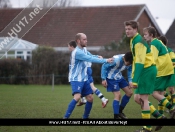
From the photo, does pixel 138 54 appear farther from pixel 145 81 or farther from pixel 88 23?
pixel 88 23

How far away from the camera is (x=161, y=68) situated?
36.8ft

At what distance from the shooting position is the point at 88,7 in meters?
42.1

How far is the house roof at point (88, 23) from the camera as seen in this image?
37938 millimetres

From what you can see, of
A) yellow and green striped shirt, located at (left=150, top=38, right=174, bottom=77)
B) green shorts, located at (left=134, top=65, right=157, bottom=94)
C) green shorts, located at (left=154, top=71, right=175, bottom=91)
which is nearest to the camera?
green shorts, located at (left=134, top=65, right=157, bottom=94)

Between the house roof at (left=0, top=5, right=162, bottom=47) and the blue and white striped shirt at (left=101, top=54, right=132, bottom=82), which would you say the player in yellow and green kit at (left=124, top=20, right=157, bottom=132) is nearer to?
the blue and white striped shirt at (left=101, top=54, right=132, bottom=82)

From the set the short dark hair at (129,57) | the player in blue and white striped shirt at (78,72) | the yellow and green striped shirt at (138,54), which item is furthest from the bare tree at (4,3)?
the yellow and green striped shirt at (138,54)

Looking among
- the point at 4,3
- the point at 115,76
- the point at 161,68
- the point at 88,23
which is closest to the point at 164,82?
the point at 161,68

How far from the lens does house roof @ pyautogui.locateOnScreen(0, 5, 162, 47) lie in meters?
37.9

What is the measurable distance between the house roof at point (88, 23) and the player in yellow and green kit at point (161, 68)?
2540 cm

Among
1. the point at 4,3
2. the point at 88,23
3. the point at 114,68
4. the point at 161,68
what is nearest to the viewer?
the point at 161,68

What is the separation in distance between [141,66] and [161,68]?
2.66 metres

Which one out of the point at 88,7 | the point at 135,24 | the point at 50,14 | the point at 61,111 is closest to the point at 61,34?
the point at 50,14

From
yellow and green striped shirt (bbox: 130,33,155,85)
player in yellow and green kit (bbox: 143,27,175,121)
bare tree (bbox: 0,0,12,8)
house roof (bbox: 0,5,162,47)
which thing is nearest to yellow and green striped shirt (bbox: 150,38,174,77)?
player in yellow and green kit (bbox: 143,27,175,121)

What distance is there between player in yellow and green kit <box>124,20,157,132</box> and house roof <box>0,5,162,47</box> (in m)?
27.4
